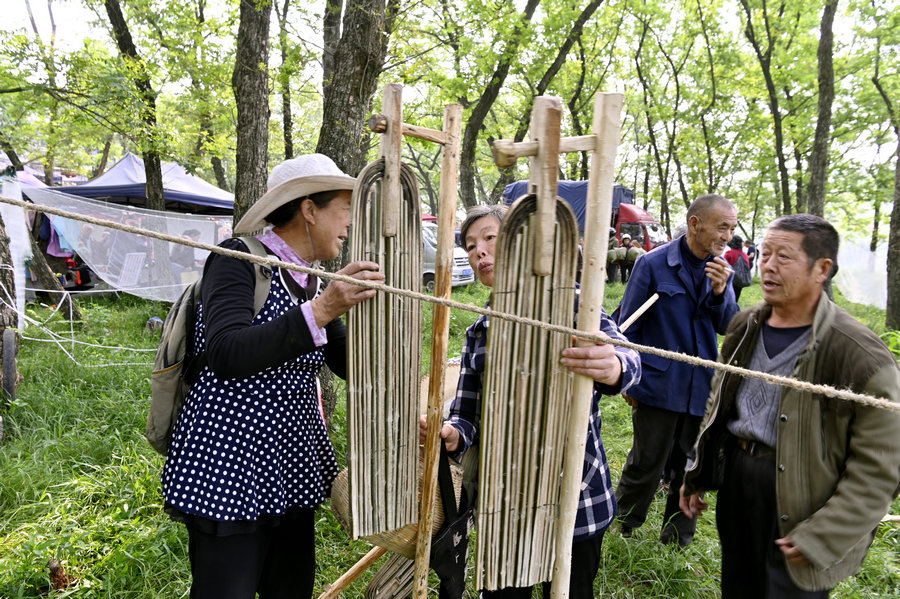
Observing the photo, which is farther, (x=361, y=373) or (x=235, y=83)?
(x=235, y=83)

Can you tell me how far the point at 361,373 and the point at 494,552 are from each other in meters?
0.62

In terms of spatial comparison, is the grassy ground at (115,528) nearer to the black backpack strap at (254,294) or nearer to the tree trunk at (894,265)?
the black backpack strap at (254,294)

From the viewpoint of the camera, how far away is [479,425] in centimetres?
180

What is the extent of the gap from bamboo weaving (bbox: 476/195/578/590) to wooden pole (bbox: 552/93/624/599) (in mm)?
43

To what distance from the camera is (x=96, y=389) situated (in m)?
4.89

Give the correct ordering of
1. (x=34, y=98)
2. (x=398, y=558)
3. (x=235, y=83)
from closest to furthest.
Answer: (x=398, y=558), (x=235, y=83), (x=34, y=98)

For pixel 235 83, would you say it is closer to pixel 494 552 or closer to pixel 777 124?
pixel 494 552

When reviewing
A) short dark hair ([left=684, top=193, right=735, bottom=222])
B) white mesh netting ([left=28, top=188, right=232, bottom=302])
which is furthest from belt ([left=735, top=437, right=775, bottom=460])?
white mesh netting ([left=28, top=188, right=232, bottom=302])

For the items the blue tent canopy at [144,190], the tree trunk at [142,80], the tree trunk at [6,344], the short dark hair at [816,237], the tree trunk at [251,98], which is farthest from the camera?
the blue tent canopy at [144,190]

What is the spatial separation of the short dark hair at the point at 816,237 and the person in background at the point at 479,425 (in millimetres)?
760

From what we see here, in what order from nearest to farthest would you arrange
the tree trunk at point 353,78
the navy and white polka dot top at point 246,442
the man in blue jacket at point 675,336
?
the navy and white polka dot top at point 246,442
the man in blue jacket at point 675,336
the tree trunk at point 353,78

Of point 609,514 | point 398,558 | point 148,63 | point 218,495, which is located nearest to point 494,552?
point 609,514

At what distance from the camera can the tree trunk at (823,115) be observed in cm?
893

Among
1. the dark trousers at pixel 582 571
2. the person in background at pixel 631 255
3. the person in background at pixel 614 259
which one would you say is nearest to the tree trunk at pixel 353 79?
the dark trousers at pixel 582 571
